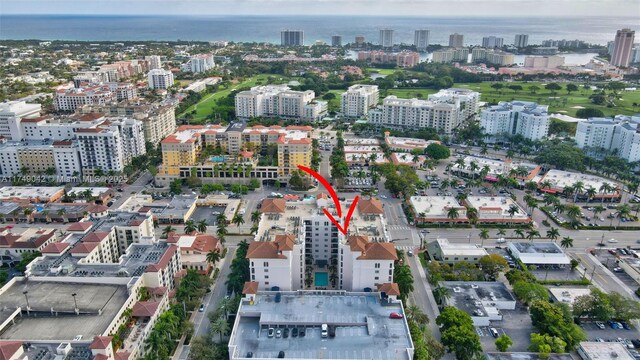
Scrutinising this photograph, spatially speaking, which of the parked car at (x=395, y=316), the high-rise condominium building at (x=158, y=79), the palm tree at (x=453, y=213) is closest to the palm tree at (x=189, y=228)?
the parked car at (x=395, y=316)

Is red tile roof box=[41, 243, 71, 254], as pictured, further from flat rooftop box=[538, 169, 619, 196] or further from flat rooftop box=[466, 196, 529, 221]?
flat rooftop box=[538, 169, 619, 196]

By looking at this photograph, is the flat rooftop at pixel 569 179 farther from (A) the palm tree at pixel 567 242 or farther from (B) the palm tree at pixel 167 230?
(B) the palm tree at pixel 167 230

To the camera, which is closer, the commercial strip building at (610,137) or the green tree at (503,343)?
the green tree at (503,343)

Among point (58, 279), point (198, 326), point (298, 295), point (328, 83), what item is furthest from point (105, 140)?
point (328, 83)

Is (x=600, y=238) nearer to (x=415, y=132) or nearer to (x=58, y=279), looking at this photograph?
(x=415, y=132)

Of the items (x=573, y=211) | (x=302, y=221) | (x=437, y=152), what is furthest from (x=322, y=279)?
(x=437, y=152)

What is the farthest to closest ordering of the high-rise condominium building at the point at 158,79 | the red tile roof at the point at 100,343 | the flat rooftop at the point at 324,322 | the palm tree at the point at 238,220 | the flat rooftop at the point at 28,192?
the high-rise condominium building at the point at 158,79 < the flat rooftop at the point at 28,192 < the palm tree at the point at 238,220 < the flat rooftop at the point at 324,322 < the red tile roof at the point at 100,343

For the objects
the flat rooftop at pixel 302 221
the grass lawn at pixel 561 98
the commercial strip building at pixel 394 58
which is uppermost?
the commercial strip building at pixel 394 58
